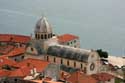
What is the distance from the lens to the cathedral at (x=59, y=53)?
2378 centimetres

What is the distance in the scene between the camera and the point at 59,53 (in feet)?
81.3

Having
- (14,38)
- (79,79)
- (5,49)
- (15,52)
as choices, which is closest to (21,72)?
(79,79)

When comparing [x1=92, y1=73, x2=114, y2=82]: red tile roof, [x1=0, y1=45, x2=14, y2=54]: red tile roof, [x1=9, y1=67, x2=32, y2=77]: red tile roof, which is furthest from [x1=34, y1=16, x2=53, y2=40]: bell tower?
[x1=92, y1=73, x2=114, y2=82]: red tile roof

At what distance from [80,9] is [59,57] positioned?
1048 inches

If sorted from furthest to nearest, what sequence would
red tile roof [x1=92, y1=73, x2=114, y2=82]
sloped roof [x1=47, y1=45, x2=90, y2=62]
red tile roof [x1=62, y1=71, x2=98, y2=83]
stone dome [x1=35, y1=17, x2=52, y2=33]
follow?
1. stone dome [x1=35, y1=17, x2=52, y2=33]
2. sloped roof [x1=47, y1=45, x2=90, y2=62]
3. red tile roof [x1=92, y1=73, x2=114, y2=82]
4. red tile roof [x1=62, y1=71, x2=98, y2=83]

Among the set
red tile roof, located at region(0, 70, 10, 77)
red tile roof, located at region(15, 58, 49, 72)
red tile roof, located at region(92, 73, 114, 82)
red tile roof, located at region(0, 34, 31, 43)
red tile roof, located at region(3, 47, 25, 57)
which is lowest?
red tile roof, located at region(92, 73, 114, 82)

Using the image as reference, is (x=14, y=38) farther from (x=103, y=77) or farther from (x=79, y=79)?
(x=79, y=79)

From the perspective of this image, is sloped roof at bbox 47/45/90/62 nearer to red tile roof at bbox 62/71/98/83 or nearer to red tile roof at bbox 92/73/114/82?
red tile roof at bbox 92/73/114/82

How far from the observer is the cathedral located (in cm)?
2378

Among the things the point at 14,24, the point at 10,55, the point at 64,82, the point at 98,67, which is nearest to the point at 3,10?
the point at 14,24

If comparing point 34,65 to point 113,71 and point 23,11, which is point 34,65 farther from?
point 23,11

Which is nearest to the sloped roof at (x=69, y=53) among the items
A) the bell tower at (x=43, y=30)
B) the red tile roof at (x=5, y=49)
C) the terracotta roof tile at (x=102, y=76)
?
the bell tower at (x=43, y=30)

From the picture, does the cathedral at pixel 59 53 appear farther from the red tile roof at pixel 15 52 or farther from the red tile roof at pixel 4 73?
the red tile roof at pixel 4 73

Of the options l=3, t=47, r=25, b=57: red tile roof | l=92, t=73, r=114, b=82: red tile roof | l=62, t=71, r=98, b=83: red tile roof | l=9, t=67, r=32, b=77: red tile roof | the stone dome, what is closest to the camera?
l=62, t=71, r=98, b=83: red tile roof
